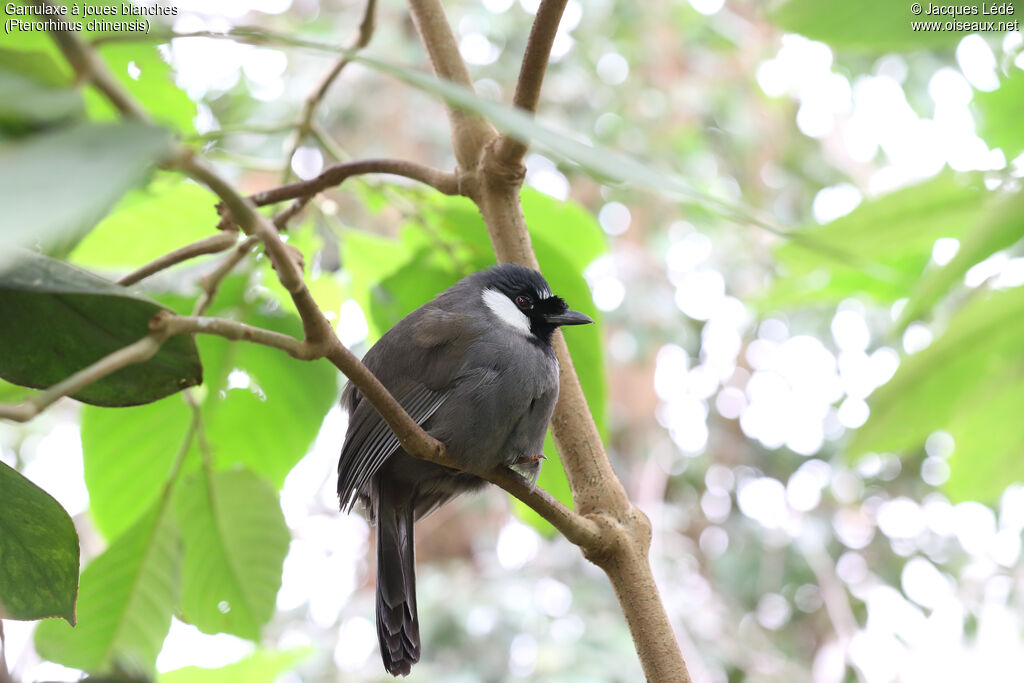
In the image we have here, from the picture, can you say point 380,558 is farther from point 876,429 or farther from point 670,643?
point 876,429

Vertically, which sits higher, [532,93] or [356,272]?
[356,272]

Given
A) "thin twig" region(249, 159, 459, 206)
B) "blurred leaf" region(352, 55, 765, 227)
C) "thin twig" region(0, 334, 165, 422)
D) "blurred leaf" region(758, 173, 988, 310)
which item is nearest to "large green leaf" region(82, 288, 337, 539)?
"thin twig" region(249, 159, 459, 206)

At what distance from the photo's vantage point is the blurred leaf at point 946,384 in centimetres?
181

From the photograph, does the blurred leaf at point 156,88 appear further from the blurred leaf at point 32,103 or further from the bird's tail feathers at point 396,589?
the blurred leaf at point 32,103

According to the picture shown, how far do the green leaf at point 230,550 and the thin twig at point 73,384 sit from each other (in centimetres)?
83

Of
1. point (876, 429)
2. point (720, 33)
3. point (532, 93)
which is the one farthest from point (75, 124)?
point (720, 33)

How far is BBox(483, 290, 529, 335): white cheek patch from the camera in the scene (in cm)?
215

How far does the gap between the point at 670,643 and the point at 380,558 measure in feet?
2.82

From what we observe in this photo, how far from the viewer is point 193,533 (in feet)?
6.10

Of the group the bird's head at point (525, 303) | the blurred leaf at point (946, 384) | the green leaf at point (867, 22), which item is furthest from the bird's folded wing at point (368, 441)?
Answer: the green leaf at point (867, 22)

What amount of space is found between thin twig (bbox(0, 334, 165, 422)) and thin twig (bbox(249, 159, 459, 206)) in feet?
1.92

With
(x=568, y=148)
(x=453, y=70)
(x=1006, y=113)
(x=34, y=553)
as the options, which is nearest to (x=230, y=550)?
(x=34, y=553)

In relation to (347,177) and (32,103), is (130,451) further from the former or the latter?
(32,103)

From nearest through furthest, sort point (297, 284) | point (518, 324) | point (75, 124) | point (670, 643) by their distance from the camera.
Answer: point (75, 124) < point (297, 284) < point (670, 643) < point (518, 324)
